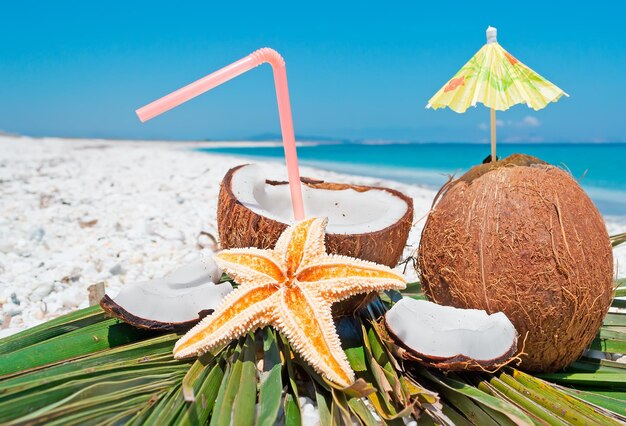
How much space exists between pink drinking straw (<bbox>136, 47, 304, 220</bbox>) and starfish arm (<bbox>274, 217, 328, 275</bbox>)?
290 millimetres

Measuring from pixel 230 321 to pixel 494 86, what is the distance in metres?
1.55

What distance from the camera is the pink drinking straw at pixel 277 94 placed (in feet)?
7.52

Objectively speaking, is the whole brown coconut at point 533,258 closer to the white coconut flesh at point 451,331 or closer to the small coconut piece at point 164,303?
the white coconut flesh at point 451,331

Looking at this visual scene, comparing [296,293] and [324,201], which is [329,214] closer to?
[324,201]

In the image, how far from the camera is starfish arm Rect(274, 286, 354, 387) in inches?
73.1

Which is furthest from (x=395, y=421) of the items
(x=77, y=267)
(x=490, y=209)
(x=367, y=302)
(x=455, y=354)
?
(x=77, y=267)

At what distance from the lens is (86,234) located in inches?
210

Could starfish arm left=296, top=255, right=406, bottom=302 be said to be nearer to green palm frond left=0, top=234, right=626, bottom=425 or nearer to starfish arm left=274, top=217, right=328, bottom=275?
starfish arm left=274, top=217, right=328, bottom=275

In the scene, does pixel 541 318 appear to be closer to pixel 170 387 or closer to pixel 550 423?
pixel 550 423

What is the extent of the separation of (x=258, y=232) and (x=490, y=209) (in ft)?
3.43

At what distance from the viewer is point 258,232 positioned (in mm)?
2434

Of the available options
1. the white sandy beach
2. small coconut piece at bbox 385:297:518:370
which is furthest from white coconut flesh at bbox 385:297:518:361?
the white sandy beach

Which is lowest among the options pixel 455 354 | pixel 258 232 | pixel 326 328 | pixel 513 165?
pixel 455 354

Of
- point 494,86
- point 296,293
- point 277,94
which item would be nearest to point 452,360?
point 296,293
